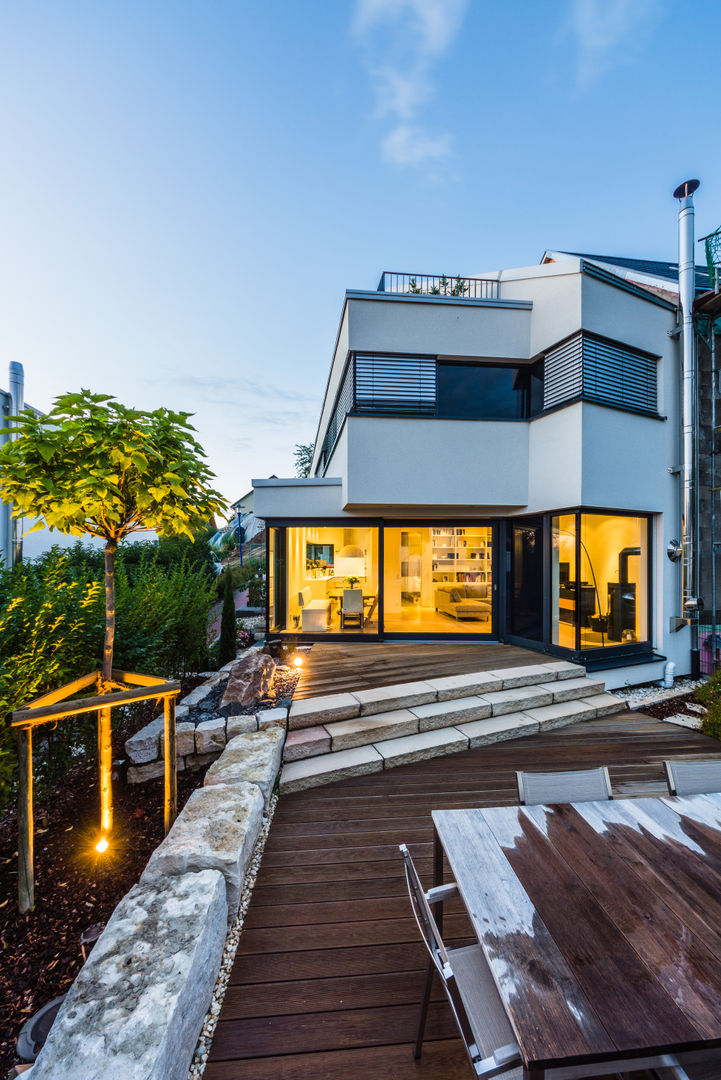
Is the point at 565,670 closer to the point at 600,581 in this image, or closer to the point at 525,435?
the point at 600,581

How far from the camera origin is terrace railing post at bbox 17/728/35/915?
2.29m

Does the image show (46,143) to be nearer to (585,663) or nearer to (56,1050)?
(56,1050)

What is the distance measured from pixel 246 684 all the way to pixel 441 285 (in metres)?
8.12

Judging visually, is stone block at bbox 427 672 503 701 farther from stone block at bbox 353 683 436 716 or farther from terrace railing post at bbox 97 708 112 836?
terrace railing post at bbox 97 708 112 836

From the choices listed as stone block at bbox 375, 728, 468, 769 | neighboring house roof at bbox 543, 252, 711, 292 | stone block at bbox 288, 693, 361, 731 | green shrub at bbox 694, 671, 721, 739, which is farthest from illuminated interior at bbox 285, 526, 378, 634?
neighboring house roof at bbox 543, 252, 711, 292

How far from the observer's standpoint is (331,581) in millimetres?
8867

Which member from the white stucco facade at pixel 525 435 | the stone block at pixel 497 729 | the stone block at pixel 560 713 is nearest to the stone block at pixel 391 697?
the stone block at pixel 497 729

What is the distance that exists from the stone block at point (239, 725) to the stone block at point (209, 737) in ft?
0.16

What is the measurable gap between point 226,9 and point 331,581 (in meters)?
10.2

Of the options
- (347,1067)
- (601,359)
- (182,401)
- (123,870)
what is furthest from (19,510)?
(182,401)

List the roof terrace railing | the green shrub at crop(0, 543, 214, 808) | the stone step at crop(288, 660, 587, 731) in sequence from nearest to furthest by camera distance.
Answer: the green shrub at crop(0, 543, 214, 808)
the stone step at crop(288, 660, 587, 731)
the roof terrace railing

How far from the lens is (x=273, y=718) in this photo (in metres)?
4.22

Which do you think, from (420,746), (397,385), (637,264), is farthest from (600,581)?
(637,264)

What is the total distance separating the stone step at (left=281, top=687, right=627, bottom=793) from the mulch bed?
984 millimetres
